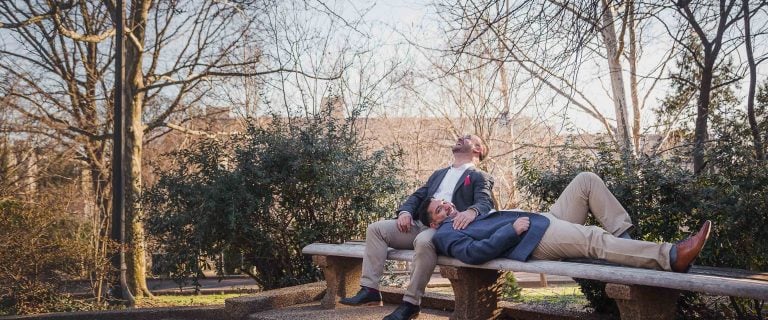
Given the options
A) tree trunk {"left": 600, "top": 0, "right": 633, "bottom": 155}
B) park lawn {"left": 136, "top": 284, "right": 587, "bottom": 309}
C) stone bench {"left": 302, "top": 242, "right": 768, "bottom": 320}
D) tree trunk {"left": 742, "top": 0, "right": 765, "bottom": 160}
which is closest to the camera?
stone bench {"left": 302, "top": 242, "right": 768, "bottom": 320}

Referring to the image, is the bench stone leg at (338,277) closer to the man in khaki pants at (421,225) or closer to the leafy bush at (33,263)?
the man in khaki pants at (421,225)

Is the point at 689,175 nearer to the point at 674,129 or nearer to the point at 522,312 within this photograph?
the point at 522,312

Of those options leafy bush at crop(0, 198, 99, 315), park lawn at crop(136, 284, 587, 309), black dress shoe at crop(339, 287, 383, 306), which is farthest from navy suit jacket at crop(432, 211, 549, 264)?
leafy bush at crop(0, 198, 99, 315)

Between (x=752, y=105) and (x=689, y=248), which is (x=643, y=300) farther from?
(x=752, y=105)

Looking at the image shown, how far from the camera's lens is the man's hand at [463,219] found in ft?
16.6

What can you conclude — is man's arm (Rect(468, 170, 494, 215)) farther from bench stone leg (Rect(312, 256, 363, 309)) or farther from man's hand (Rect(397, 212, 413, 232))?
bench stone leg (Rect(312, 256, 363, 309))

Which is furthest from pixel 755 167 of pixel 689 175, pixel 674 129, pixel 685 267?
pixel 674 129

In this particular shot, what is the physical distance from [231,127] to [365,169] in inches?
476

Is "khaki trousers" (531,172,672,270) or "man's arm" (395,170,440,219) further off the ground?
"man's arm" (395,170,440,219)

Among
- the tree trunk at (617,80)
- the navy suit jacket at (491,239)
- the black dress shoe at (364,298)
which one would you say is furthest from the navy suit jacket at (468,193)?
the tree trunk at (617,80)

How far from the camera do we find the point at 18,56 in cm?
1538

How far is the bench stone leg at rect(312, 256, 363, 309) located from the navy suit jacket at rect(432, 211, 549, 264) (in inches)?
56.1

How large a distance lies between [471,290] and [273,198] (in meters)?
3.68

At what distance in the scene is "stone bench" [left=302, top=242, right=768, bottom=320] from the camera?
3748 millimetres
